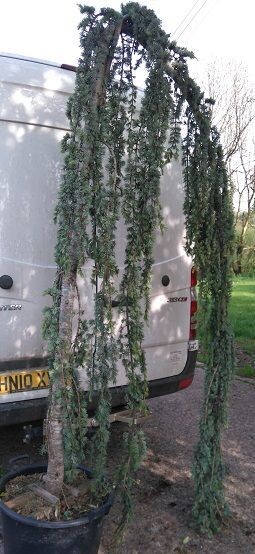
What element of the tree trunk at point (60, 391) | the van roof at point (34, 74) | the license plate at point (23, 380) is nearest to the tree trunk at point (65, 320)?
the tree trunk at point (60, 391)

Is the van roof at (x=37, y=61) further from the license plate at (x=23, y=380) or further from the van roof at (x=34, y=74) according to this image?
the license plate at (x=23, y=380)

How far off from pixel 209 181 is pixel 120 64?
2.62 feet

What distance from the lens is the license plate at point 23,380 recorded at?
11.2 feet

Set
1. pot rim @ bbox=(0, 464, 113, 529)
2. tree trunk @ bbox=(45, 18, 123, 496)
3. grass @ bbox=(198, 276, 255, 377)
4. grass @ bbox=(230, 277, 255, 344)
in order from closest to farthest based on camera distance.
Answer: pot rim @ bbox=(0, 464, 113, 529) → tree trunk @ bbox=(45, 18, 123, 496) → grass @ bbox=(198, 276, 255, 377) → grass @ bbox=(230, 277, 255, 344)

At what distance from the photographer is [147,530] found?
10.9 feet

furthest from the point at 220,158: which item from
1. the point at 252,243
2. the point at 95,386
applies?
the point at 252,243

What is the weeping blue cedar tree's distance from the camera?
2.73 metres

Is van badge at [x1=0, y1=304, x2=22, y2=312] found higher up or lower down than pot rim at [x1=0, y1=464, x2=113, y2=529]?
higher up

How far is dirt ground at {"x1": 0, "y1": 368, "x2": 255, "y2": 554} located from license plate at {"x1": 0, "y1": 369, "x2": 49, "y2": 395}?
0.98 metres

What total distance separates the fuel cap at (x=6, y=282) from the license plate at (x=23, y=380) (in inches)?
21.5

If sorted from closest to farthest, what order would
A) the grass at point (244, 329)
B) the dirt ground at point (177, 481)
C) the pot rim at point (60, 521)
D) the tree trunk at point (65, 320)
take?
1. the pot rim at point (60, 521)
2. the tree trunk at point (65, 320)
3. the dirt ground at point (177, 481)
4. the grass at point (244, 329)

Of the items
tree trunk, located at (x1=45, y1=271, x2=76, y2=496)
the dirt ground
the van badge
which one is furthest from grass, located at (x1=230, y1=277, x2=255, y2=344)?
tree trunk, located at (x1=45, y1=271, x2=76, y2=496)

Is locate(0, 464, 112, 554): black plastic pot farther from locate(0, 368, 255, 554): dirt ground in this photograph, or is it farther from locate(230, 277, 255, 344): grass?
locate(230, 277, 255, 344): grass

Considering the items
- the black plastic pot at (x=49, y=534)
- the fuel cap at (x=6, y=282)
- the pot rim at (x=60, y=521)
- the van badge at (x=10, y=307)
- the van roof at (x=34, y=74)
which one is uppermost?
the van roof at (x=34, y=74)
